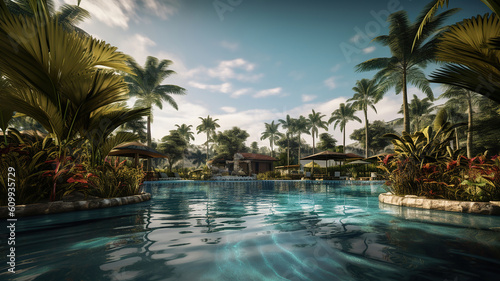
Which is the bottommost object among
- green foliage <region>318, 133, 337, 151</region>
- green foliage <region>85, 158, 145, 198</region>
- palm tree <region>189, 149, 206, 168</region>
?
green foliage <region>85, 158, 145, 198</region>

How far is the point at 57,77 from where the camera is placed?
4.48 meters

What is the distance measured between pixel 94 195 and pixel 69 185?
3.74 feet

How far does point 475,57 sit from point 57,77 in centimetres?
748

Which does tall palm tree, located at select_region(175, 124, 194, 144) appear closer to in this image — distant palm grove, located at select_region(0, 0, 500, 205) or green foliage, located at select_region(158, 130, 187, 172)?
green foliage, located at select_region(158, 130, 187, 172)

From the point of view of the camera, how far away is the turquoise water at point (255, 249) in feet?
6.33

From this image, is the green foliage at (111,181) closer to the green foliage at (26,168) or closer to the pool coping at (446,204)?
the green foliage at (26,168)

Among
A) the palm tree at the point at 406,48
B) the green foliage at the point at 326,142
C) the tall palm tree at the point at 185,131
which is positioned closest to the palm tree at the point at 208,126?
the tall palm tree at the point at 185,131

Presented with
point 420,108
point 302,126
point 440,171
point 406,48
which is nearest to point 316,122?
point 302,126

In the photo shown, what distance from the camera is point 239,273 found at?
77.5 inches

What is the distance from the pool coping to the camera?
4562mm

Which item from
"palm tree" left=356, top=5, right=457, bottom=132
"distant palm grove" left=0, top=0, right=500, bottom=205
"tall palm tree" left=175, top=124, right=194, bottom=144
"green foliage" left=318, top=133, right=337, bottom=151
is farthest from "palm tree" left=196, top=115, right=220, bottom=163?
"distant palm grove" left=0, top=0, right=500, bottom=205

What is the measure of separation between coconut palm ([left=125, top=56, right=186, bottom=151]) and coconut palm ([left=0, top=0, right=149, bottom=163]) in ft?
68.0

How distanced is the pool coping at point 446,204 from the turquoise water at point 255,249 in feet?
1.93

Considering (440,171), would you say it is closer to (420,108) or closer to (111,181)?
(111,181)
